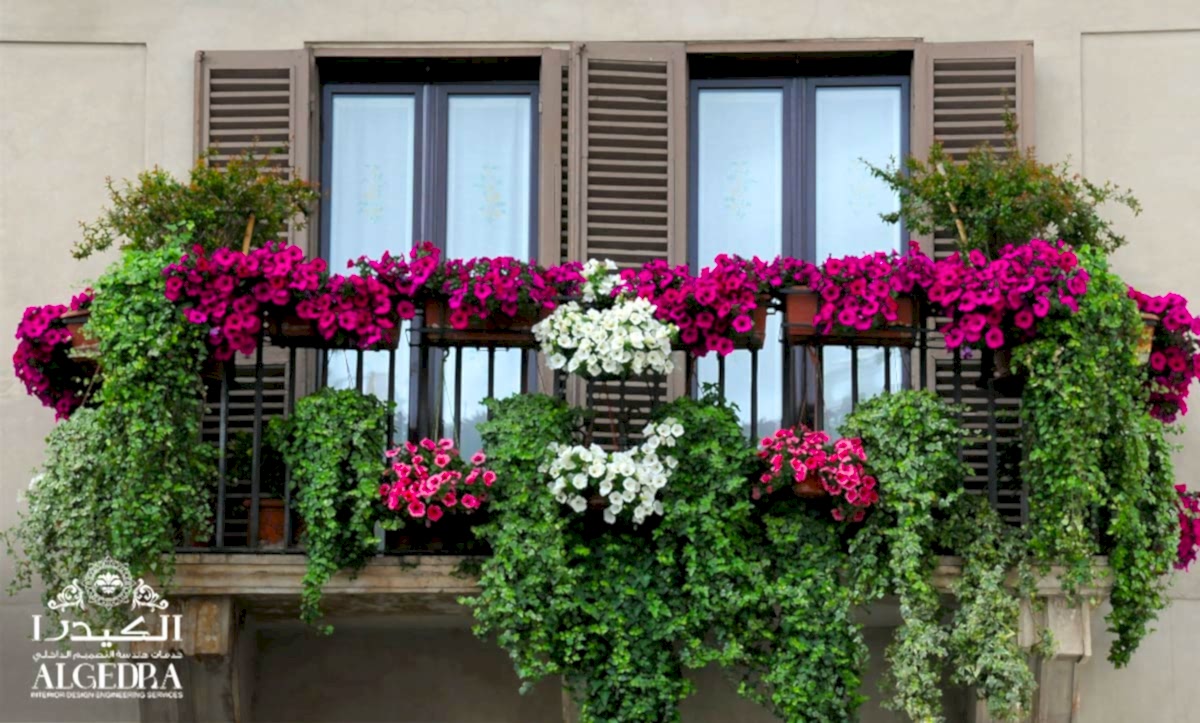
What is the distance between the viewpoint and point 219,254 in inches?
366

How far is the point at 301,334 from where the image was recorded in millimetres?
9461

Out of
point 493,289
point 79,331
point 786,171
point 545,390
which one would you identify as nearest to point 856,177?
point 786,171

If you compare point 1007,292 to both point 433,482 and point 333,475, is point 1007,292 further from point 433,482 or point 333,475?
point 333,475

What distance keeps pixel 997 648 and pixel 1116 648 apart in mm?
593

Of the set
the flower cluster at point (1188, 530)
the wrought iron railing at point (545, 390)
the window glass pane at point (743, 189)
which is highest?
the window glass pane at point (743, 189)

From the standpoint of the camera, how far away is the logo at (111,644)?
9031 millimetres

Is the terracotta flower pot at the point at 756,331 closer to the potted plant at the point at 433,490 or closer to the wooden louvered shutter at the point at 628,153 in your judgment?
the wooden louvered shutter at the point at 628,153

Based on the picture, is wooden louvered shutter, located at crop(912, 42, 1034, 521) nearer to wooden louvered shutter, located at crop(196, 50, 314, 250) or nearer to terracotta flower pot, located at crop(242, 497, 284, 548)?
wooden louvered shutter, located at crop(196, 50, 314, 250)

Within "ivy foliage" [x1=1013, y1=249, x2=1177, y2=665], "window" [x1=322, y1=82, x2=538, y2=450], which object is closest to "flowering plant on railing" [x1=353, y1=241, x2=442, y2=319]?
"window" [x1=322, y1=82, x2=538, y2=450]

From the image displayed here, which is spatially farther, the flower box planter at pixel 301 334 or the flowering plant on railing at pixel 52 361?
the flowering plant on railing at pixel 52 361

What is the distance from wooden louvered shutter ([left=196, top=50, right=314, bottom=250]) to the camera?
34.8 feet

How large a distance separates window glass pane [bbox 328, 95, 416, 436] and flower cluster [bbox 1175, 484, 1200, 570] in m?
3.47

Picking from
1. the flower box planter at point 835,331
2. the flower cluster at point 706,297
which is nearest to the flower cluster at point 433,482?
the flower cluster at point 706,297

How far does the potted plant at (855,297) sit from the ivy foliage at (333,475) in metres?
1.63
